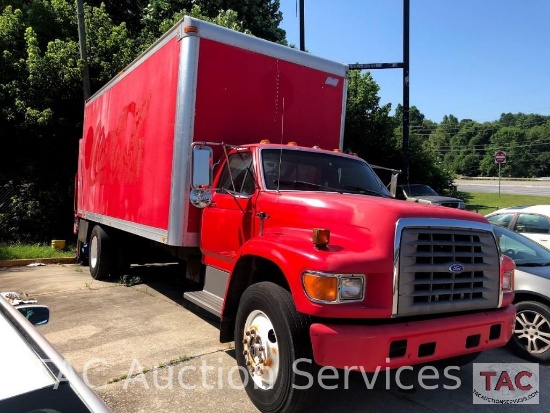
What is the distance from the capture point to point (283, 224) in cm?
388

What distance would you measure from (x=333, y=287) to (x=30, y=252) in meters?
10.5

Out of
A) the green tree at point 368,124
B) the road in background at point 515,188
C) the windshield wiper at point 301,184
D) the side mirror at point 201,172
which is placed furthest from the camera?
the road in background at point 515,188

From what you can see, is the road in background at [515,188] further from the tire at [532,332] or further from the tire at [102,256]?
the tire at [532,332]

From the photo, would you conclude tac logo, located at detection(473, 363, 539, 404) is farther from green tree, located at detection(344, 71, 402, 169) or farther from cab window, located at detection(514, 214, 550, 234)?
green tree, located at detection(344, 71, 402, 169)

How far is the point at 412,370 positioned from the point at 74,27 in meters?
16.7

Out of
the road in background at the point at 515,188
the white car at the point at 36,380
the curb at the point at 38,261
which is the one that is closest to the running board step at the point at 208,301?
the white car at the point at 36,380

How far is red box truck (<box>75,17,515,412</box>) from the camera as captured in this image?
306 cm

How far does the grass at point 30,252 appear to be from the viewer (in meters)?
10.7

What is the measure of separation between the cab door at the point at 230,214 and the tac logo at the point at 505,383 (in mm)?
2528

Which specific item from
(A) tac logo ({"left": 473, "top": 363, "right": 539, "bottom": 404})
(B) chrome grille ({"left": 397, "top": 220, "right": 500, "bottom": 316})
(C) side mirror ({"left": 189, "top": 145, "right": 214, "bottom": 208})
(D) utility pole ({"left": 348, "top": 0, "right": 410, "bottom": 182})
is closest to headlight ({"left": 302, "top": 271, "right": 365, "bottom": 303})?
(B) chrome grille ({"left": 397, "top": 220, "right": 500, "bottom": 316})

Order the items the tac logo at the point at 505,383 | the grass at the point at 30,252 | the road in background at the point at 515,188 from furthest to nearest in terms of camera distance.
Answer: the road in background at the point at 515,188
the grass at the point at 30,252
the tac logo at the point at 505,383

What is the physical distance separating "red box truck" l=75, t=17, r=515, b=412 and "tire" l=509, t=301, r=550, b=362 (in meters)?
1.00

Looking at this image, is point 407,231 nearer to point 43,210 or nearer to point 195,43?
point 195,43

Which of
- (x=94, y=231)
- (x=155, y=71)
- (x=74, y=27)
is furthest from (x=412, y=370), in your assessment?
(x=74, y=27)
